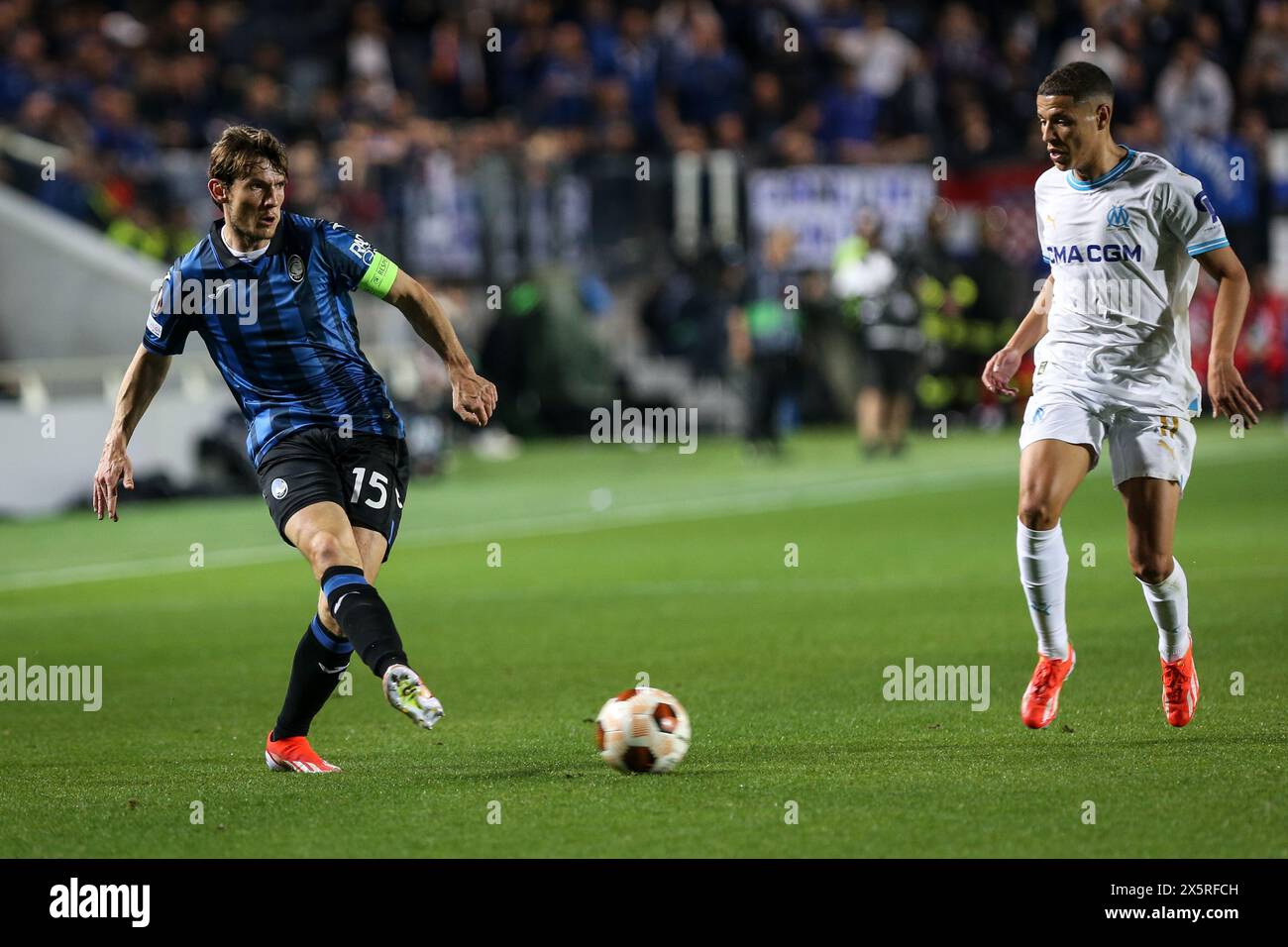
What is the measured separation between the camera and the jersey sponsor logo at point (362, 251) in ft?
22.3

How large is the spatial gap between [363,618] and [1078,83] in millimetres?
2965

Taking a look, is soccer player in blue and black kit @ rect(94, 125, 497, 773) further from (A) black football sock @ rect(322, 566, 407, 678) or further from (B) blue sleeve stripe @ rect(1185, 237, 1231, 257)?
(B) blue sleeve stripe @ rect(1185, 237, 1231, 257)

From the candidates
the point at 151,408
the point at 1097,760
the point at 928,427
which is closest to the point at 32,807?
the point at 1097,760

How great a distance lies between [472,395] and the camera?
6.53 meters

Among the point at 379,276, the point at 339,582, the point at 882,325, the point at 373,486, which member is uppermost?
the point at 882,325

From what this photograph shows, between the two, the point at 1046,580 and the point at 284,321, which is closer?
the point at 284,321

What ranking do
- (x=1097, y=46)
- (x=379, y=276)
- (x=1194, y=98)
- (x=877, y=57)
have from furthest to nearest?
(x=877, y=57), (x=1097, y=46), (x=1194, y=98), (x=379, y=276)

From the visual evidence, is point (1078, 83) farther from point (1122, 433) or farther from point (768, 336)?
point (768, 336)

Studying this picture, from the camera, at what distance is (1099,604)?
35.5ft

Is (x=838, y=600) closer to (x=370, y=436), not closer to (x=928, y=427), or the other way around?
(x=370, y=436)

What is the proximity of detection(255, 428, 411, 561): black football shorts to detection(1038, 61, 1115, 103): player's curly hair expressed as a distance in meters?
2.54

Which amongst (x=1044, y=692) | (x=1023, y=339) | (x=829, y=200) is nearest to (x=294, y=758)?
(x=1044, y=692)

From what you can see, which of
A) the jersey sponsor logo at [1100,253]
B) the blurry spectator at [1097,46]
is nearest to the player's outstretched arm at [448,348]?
the jersey sponsor logo at [1100,253]

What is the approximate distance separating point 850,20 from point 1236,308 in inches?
841
